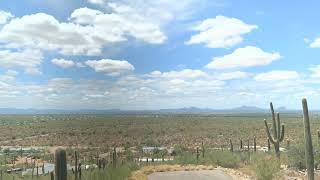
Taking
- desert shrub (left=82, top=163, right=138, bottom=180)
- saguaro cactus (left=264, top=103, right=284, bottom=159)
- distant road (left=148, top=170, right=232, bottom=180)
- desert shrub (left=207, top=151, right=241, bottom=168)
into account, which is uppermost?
saguaro cactus (left=264, top=103, right=284, bottom=159)

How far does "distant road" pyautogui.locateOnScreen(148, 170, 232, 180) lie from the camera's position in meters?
27.6

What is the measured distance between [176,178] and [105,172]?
15.4 ft

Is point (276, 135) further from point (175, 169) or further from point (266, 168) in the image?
point (266, 168)

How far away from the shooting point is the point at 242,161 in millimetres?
35062

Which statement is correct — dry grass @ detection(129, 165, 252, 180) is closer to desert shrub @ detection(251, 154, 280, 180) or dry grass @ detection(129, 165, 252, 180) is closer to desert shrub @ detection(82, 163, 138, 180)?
desert shrub @ detection(82, 163, 138, 180)

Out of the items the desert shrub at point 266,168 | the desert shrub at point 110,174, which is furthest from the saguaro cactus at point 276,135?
the desert shrub at point 110,174

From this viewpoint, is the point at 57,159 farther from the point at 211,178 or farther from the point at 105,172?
the point at 211,178

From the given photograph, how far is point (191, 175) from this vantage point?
28.7 meters

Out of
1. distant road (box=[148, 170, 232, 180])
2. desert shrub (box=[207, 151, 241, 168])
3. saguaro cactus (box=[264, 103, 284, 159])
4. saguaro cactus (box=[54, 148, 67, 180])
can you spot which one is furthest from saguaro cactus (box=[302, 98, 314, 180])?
desert shrub (box=[207, 151, 241, 168])

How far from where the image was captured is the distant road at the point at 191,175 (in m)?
27.6

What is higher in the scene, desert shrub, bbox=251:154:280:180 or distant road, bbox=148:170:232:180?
desert shrub, bbox=251:154:280:180

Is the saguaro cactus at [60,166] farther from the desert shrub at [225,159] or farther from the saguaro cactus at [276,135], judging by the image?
the desert shrub at [225,159]

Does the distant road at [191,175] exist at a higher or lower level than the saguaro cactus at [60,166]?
lower

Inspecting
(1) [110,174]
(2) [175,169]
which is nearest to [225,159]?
(2) [175,169]
